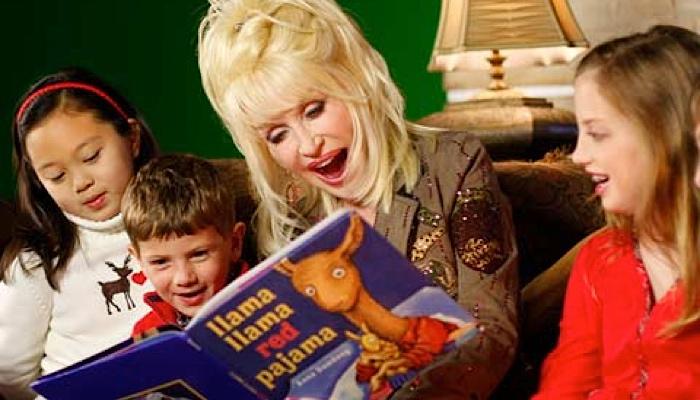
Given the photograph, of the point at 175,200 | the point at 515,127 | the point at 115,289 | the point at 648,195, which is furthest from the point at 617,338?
the point at 515,127

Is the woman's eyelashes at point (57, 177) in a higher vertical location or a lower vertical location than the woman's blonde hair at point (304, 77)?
lower

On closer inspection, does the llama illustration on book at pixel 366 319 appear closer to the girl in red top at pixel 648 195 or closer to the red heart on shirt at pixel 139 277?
the girl in red top at pixel 648 195

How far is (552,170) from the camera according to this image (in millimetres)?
2199

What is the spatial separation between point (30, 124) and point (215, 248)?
0.34 metres

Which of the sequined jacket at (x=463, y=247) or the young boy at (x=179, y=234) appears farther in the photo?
the young boy at (x=179, y=234)

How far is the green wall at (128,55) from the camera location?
3818 millimetres

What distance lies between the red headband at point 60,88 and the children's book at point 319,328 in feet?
1.89

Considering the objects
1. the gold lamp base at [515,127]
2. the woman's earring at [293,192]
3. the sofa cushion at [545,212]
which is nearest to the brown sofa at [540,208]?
the sofa cushion at [545,212]

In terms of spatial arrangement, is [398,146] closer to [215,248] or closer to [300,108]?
[300,108]

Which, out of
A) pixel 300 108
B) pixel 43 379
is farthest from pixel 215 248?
pixel 43 379

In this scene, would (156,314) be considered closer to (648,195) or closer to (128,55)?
(648,195)

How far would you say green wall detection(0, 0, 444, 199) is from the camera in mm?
3818

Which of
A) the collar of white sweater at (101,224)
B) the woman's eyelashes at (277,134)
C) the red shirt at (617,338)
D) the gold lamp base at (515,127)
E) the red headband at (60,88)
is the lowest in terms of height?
the gold lamp base at (515,127)

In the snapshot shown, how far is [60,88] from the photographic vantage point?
6.48ft
